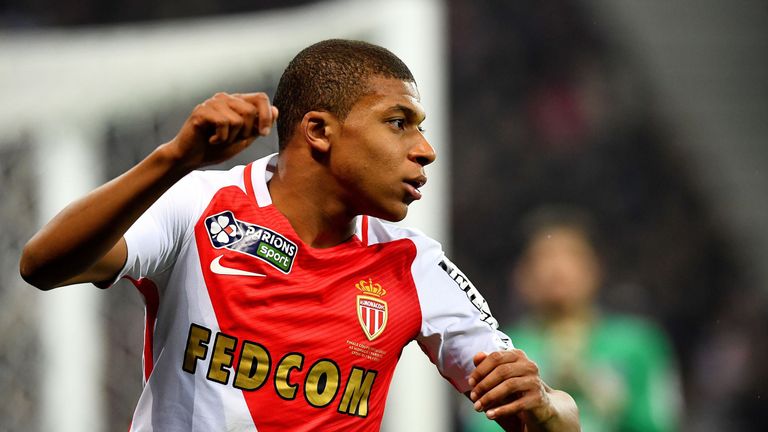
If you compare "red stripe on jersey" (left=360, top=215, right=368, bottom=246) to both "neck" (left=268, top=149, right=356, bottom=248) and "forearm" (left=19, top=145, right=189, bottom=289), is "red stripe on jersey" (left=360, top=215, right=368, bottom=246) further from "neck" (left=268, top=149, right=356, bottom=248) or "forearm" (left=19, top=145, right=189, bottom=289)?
"forearm" (left=19, top=145, right=189, bottom=289)

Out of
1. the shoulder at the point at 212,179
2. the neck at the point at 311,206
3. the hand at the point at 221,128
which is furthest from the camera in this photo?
the neck at the point at 311,206

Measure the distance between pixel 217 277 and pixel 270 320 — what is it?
0.16 m

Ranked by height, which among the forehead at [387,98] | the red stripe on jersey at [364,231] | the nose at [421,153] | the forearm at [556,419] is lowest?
the forearm at [556,419]

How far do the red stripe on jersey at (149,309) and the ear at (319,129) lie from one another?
0.52 meters

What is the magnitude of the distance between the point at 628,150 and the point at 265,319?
26.9 ft

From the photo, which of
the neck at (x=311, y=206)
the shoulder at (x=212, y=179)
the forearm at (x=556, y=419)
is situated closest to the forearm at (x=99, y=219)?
the shoulder at (x=212, y=179)

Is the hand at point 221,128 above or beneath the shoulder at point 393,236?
above

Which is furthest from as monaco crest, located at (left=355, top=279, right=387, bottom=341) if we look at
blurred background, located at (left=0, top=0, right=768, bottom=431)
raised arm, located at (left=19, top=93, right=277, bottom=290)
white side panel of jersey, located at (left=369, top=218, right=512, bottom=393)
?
blurred background, located at (left=0, top=0, right=768, bottom=431)

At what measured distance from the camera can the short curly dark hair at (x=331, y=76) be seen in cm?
268

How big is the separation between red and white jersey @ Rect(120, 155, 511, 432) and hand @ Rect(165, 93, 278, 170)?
34cm

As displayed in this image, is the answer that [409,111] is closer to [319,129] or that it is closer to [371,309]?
[319,129]

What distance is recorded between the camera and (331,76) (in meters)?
2.71

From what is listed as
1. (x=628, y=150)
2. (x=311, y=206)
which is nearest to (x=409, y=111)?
(x=311, y=206)

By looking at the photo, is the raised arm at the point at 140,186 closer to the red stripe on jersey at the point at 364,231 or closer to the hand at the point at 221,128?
the hand at the point at 221,128
